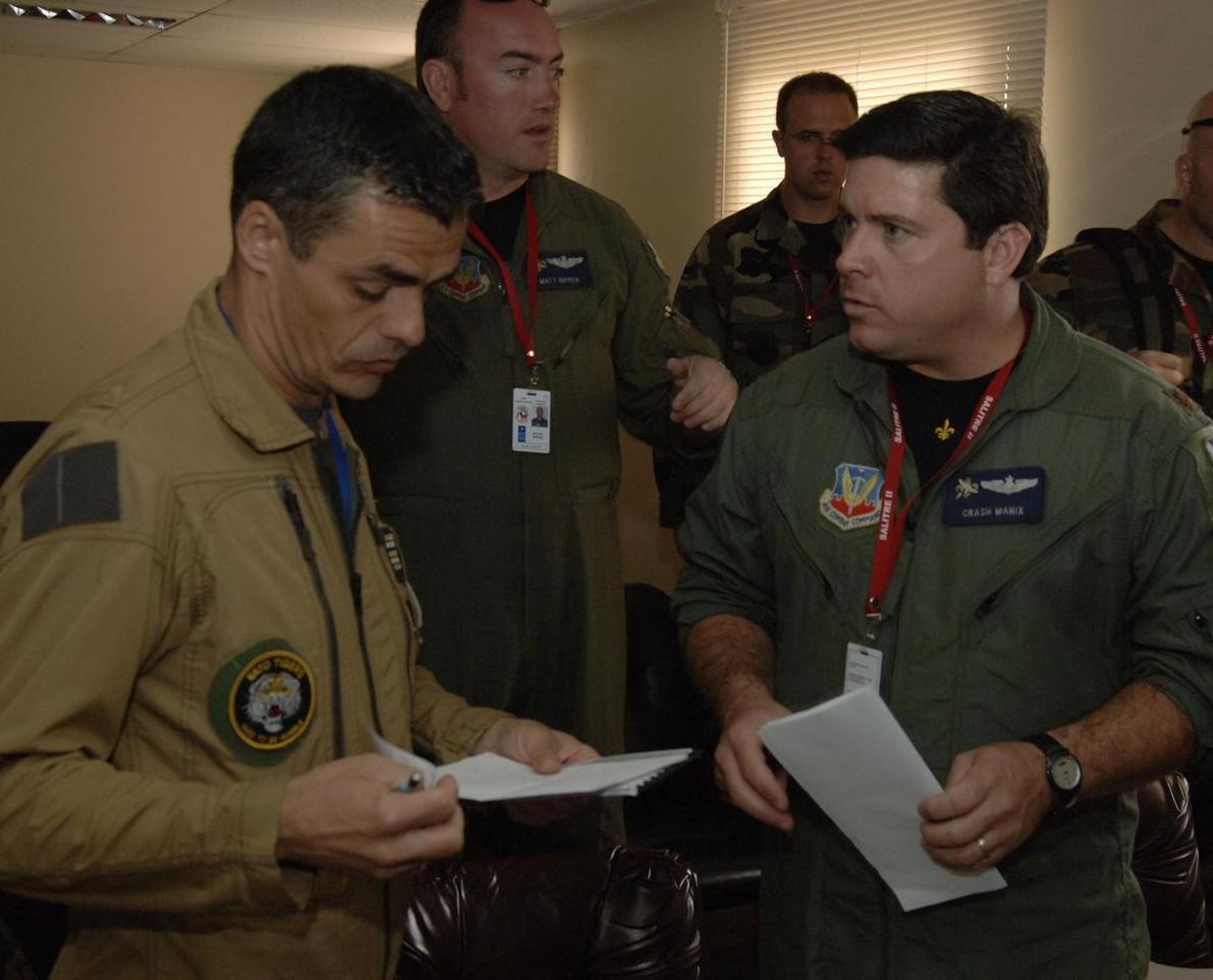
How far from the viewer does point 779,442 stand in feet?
6.65

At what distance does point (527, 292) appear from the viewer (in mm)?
2762

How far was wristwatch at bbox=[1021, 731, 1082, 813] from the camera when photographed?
169 centimetres

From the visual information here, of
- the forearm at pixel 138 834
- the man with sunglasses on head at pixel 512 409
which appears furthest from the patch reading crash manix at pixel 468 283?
the forearm at pixel 138 834

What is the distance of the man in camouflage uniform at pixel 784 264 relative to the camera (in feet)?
13.8

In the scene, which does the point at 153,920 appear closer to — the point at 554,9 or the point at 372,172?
the point at 372,172

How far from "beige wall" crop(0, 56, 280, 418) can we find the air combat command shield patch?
27.4 ft

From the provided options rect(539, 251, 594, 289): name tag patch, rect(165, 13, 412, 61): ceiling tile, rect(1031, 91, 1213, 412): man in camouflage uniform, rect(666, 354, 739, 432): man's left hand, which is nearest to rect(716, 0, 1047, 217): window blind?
rect(1031, 91, 1213, 412): man in camouflage uniform

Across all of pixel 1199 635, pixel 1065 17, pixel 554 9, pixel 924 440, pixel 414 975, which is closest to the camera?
pixel 1199 635

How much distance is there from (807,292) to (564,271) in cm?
161

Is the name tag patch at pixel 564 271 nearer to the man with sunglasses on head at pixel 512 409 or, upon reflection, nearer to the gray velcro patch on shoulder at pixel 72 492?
the man with sunglasses on head at pixel 512 409

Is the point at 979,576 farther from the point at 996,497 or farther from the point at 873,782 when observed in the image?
the point at 873,782

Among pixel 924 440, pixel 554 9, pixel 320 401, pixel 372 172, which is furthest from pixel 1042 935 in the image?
pixel 554 9

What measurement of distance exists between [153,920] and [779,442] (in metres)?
1.08

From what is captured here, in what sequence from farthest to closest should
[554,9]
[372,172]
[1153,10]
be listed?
[554,9], [1153,10], [372,172]
